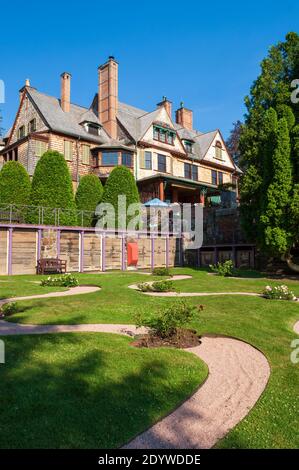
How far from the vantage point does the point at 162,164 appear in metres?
37.9

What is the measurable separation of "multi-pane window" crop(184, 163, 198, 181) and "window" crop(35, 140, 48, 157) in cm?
1593

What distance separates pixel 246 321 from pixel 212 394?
4859 millimetres

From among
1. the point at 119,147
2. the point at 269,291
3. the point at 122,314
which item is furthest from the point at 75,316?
the point at 119,147

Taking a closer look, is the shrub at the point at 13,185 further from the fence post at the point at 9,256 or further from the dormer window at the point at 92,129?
the dormer window at the point at 92,129

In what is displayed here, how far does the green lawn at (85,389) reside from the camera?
13.8 ft

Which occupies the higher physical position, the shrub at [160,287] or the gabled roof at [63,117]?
the gabled roof at [63,117]

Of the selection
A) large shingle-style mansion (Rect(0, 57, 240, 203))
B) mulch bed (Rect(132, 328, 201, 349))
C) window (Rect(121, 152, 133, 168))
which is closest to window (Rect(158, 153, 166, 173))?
large shingle-style mansion (Rect(0, 57, 240, 203))

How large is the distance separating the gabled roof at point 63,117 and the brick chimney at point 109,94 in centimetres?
78

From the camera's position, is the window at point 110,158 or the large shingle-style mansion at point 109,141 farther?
the window at point 110,158

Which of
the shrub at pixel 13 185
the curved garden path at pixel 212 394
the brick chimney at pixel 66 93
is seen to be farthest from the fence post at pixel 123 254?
the curved garden path at pixel 212 394

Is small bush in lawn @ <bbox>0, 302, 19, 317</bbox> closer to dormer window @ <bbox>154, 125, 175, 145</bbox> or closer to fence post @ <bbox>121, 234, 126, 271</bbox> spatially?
fence post @ <bbox>121, 234, 126, 271</bbox>

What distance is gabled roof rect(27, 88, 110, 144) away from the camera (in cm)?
3244

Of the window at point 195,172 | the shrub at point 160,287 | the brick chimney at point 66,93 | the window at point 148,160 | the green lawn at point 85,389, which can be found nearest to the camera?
the green lawn at point 85,389

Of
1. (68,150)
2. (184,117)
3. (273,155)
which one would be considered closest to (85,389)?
(273,155)
